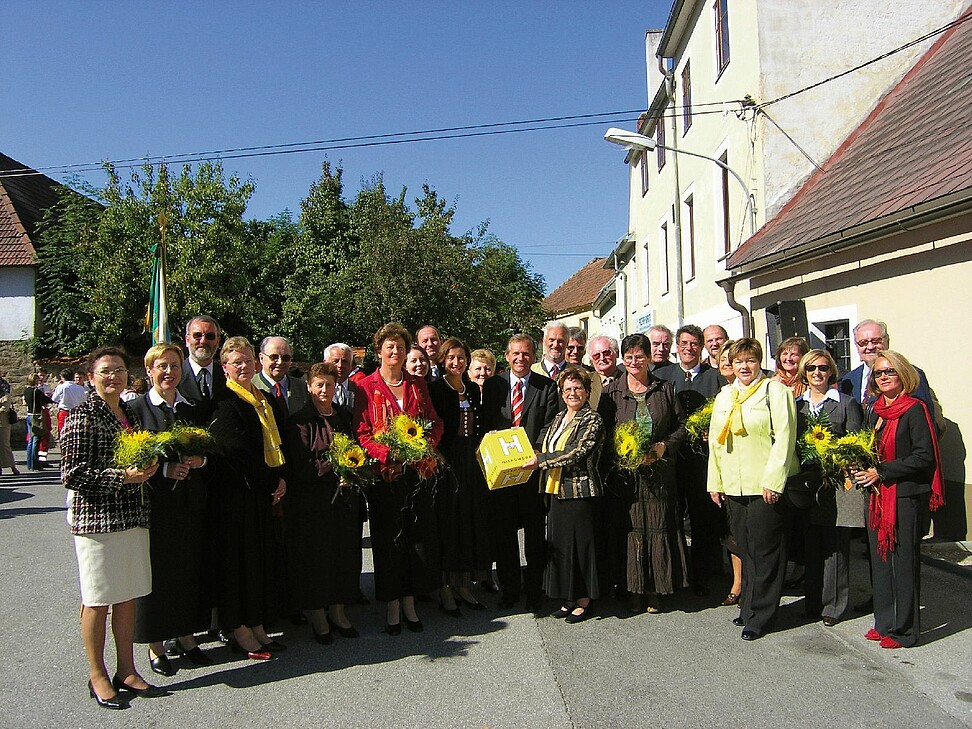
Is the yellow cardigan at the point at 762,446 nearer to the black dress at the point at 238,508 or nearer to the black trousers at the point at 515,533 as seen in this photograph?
the black trousers at the point at 515,533

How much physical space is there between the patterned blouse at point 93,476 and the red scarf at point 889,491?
479 centimetres

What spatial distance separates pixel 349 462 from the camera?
5375 mm

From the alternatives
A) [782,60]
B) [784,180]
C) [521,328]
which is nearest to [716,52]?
[782,60]

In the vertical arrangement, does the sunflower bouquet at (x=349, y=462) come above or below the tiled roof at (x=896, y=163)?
below

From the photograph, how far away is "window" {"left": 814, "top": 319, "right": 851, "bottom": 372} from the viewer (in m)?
10.8

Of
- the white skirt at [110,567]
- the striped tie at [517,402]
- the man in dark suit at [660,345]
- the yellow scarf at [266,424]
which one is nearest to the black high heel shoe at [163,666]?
the white skirt at [110,567]

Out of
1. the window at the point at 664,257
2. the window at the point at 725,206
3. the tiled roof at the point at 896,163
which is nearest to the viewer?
the tiled roof at the point at 896,163

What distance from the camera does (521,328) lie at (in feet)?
84.5

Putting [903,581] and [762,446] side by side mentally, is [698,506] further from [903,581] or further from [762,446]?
[903,581]

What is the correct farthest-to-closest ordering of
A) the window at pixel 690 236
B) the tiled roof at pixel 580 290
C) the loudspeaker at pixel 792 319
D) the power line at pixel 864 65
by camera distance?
the tiled roof at pixel 580 290, the window at pixel 690 236, the power line at pixel 864 65, the loudspeaker at pixel 792 319

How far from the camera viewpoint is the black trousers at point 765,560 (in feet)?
18.3

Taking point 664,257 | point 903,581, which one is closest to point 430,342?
point 903,581

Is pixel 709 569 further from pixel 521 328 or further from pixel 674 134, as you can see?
pixel 521 328

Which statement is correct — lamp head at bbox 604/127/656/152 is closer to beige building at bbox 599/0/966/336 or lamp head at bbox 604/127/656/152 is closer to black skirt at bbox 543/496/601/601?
beige building at bbox 599/0/966/336
